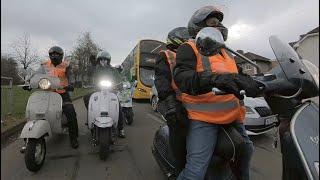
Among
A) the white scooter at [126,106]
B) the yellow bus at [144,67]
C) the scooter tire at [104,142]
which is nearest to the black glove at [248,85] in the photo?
the scooter tire at [104,142]

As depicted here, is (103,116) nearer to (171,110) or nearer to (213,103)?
(171,110)

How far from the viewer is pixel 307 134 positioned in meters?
2.07

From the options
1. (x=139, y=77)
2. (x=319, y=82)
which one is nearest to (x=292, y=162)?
(x=319, y=82)

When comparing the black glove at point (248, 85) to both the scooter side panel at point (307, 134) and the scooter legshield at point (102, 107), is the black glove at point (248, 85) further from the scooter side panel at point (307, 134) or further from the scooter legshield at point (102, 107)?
the scooter legshield at point (102, 107)

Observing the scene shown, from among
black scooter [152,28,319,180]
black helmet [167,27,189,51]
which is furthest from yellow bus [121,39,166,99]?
black scooter [152,28,319,180]

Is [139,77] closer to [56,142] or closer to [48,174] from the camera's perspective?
[56,142]

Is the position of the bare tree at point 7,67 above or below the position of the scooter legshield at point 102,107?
above

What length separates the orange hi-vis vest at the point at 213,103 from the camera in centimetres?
268

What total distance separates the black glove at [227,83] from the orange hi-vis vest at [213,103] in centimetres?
35

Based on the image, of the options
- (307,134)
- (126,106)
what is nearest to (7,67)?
(307,134)

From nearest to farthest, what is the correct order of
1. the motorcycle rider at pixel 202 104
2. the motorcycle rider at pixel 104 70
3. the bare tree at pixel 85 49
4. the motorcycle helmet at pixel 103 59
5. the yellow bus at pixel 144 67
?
1. the motorcycle rider at pixel 202 104
2. the motorcycle rider at pixel 104 70
3. the motorcycle helmet at pixel 103 59
4. the yellow bus at pixel 144 67
5. the bare tree at pixel 85 49

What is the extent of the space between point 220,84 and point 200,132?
581mm

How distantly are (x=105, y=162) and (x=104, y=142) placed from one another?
297mm

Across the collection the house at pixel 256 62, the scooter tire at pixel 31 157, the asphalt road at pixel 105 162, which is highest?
the house at pixel 256 62
